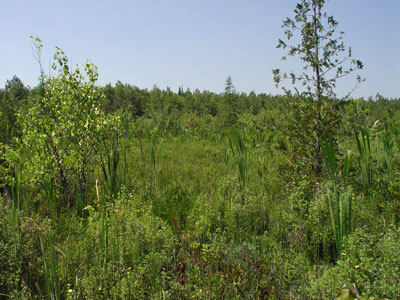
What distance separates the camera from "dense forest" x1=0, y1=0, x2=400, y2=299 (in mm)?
2043

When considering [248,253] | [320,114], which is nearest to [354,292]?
[248,253]

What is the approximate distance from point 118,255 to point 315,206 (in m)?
1.90

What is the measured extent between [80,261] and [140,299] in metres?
0.80

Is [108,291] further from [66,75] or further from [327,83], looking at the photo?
[327,83]

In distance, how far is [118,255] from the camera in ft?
8.02

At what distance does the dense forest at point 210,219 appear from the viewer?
2.04 metres

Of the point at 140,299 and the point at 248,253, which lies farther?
the point at 248,253

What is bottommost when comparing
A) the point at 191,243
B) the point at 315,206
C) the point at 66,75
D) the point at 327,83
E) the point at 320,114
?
the point at 191,243

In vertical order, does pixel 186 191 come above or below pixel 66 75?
below

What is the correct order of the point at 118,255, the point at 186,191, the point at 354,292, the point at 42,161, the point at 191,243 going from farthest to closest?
the point at 186,191 → the point at 42,161 → the point at 191,243 → the point at 118,255 → the point at 354,292

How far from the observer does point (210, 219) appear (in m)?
3.21

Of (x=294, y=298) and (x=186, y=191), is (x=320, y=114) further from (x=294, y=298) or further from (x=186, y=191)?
(x=294, y=298)

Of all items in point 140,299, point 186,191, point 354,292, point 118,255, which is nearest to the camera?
point 354,292

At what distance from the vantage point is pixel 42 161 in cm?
371
